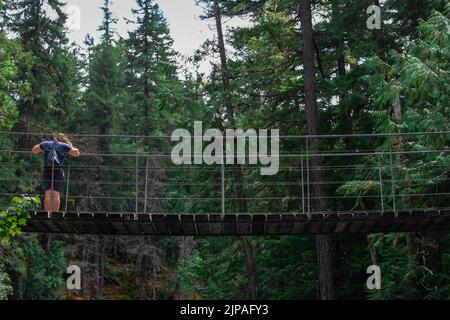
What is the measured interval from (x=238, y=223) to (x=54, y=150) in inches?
116

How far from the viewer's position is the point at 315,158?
13.0 meters

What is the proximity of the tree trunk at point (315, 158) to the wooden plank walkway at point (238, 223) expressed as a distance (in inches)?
123

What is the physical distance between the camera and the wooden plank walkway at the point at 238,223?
870 cm

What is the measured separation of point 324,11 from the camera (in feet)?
55.4

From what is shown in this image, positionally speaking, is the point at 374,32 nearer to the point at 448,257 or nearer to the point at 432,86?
the point at 432,86

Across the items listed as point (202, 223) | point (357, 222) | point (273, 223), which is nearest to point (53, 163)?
point (202, 223)

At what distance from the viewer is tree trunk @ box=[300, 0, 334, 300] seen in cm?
1280

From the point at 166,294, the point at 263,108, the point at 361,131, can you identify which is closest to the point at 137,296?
the point at 166,294

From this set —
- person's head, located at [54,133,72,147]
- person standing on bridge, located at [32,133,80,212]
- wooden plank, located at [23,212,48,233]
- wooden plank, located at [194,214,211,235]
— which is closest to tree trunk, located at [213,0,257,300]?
wooden plank, located at [194,214,211,235]

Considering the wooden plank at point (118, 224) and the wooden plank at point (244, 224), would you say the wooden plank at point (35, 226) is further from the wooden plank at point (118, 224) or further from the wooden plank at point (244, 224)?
the wooden plank at point (244, 224)

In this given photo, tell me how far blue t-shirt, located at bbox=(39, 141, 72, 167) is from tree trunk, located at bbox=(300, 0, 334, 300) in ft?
16.6

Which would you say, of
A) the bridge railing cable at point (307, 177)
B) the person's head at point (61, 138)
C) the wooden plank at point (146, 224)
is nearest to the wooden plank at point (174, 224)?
the wooden plank at point (146, 224)
